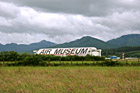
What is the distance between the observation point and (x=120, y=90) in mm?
9484

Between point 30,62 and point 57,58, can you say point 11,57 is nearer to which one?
point 57,58

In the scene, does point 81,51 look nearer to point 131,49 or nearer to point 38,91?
point 38,91

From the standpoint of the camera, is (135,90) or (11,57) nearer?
(135,90)

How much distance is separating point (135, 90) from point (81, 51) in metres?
53.1

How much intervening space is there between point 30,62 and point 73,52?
31113 millimetres

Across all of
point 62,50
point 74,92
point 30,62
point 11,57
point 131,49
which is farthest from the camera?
A: point 131,49

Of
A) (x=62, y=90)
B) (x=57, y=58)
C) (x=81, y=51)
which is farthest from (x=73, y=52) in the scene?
(x=62, y=90)

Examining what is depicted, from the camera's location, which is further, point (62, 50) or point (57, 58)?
point (62, 50)

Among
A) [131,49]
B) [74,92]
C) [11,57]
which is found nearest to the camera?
[74,92]

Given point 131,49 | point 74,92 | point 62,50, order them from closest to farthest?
point 74,92
point 62,50
point 131,49

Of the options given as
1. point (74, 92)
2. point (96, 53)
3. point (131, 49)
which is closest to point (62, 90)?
point (74, 92)

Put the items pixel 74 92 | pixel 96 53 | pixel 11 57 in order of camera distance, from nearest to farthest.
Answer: pixel 74 92
pixel 11 57
pixel 96 53

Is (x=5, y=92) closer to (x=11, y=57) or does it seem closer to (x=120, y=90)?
(x=120, y=90)

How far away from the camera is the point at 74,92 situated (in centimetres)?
936
